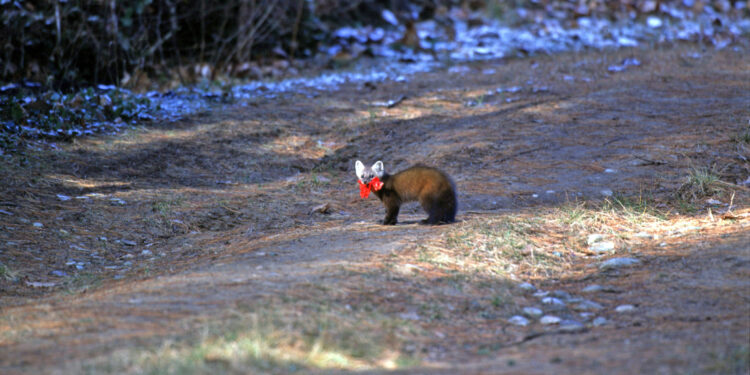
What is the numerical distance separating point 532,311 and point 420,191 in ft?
7.25

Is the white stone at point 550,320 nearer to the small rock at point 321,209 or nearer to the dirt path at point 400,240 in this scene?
the dirt path at point 400,240

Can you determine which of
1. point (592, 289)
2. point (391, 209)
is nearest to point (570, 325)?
point (592, 289)

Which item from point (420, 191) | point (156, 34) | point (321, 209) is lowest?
point (321, 209)

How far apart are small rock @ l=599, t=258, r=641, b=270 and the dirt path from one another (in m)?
0.06

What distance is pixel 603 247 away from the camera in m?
5.30

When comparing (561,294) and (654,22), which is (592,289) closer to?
(561,294)

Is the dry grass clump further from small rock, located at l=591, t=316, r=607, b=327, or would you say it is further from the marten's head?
the marten's head

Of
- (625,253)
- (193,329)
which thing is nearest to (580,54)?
(625,253)

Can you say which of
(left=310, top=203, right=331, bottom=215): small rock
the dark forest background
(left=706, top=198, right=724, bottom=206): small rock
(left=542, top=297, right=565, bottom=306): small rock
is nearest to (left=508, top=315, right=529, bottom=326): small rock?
(left=542, top=297, right=565, bottom=306): small rock

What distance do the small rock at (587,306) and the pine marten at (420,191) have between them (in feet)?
6.05

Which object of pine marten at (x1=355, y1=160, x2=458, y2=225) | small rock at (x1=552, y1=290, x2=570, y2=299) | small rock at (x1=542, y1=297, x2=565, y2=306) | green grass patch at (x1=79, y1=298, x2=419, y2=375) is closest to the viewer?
green grass patch at (x1=79, y1=298, x2=419, y2=375)

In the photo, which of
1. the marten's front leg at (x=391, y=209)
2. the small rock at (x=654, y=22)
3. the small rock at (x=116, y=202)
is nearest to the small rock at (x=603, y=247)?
the marten's front leg at (x=391, y=209)

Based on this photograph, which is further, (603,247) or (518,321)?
(603,247)

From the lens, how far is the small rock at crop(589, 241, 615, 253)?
5.27 metres
